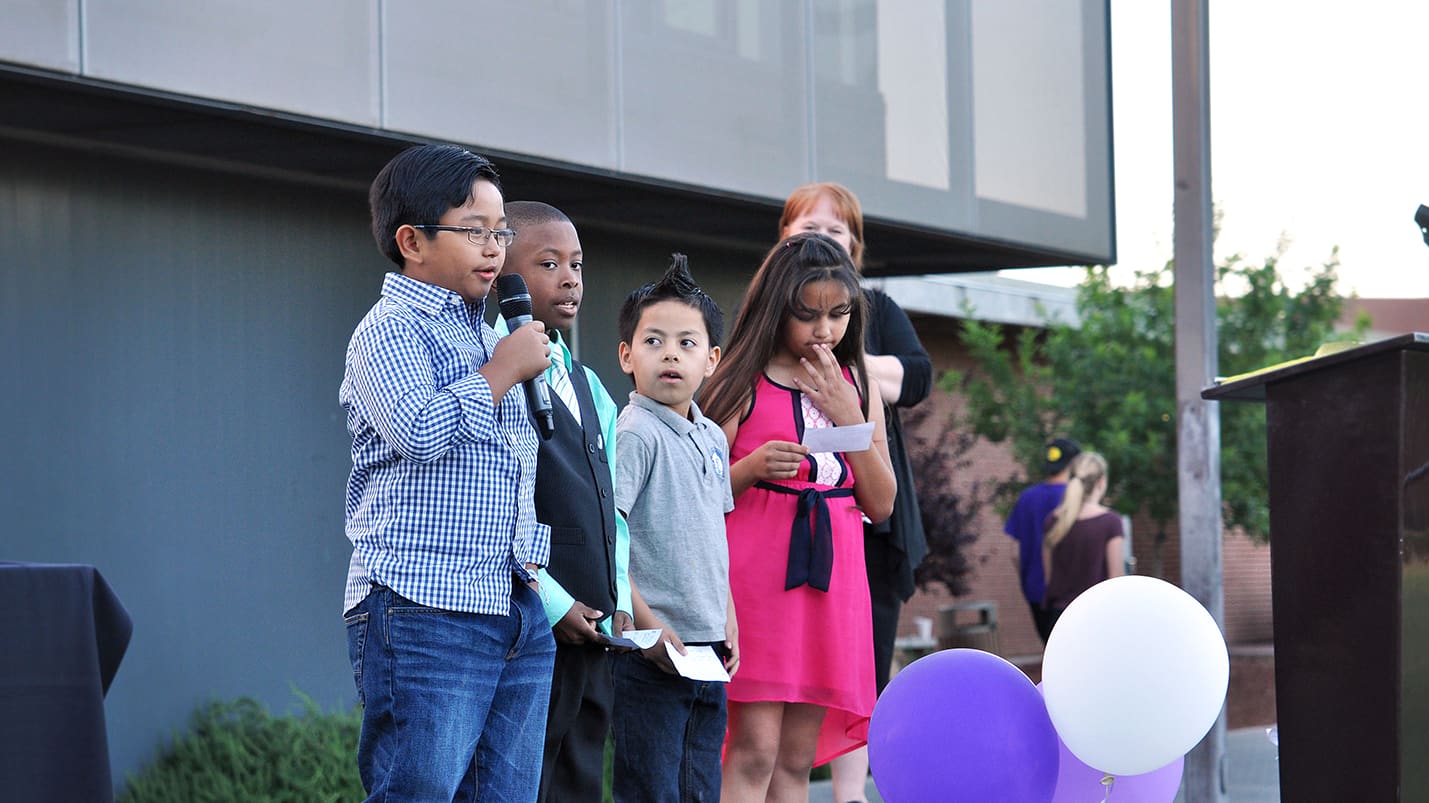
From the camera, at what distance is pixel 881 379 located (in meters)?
4.81

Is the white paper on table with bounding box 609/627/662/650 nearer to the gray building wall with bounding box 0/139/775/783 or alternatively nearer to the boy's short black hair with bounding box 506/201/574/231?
the boy's short black hair with bounding box 506/201/574/231

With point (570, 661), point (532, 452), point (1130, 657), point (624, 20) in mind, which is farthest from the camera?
point (624, 20)

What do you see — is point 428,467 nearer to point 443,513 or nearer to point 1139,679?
point 443,513

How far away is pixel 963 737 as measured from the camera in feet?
13.1

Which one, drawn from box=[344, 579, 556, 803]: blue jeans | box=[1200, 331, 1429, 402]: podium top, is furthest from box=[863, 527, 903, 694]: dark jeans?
box=[344, 579, 556, 803]: blue jeans

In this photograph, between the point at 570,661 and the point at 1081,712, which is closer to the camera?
the point at 570,661

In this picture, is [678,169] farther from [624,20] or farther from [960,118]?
[960,118]

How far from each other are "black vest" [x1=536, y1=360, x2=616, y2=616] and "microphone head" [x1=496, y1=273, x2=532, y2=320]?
0.86ft

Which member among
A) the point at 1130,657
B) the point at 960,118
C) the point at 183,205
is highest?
the point at 960,118

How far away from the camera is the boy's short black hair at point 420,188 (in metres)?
3.13

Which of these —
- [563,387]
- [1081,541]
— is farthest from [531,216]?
[1081,541]

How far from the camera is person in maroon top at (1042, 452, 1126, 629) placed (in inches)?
402

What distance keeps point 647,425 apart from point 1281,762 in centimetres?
171

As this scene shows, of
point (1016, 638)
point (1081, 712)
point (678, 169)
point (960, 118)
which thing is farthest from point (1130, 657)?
point (1016, 638)
